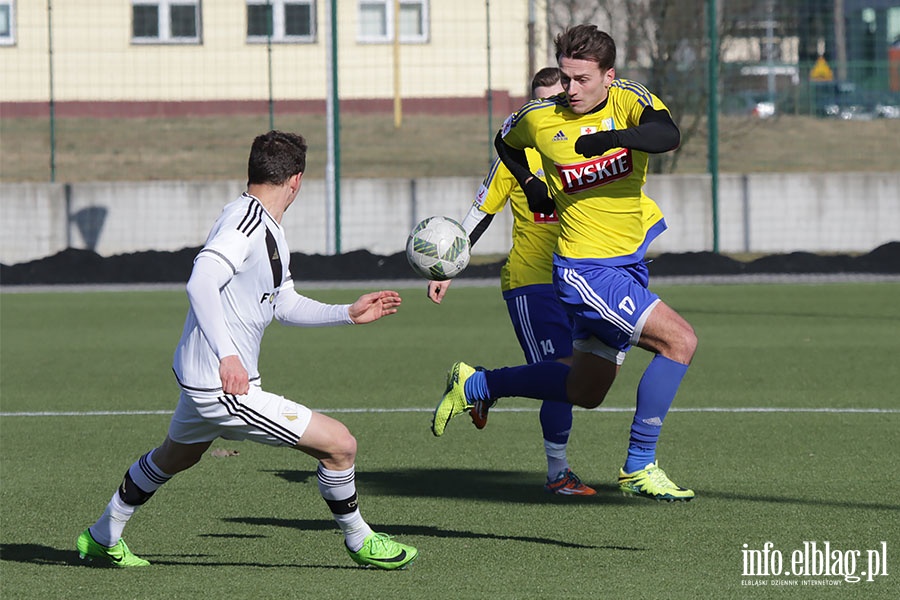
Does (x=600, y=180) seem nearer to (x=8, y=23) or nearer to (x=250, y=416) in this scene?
(x=250, y=416)

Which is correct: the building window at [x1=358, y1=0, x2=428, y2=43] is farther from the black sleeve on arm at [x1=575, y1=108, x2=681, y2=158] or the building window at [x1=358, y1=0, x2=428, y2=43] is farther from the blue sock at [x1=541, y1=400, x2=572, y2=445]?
the black sleeve on arm at [x1=575, y1=108, x2=681, y2=158]

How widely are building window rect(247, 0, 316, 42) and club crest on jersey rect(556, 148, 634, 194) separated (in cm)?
1647

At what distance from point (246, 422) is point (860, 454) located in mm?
4101

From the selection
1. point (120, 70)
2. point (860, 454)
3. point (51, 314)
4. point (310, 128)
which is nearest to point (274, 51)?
point (310, 128)

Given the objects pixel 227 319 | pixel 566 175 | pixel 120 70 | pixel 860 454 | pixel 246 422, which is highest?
pixel 120 70

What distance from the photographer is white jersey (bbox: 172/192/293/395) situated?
5.36 metres

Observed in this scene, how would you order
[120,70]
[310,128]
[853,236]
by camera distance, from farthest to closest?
[120,70] < [310,128] < [853,236]

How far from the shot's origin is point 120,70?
24453 millimetres

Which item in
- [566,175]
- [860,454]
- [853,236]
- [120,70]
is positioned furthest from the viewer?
[120,70]

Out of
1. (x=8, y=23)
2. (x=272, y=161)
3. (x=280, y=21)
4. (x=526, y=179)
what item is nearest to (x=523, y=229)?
(x=526, y=179)

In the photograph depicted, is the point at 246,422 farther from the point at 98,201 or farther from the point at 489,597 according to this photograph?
the point at 98,201

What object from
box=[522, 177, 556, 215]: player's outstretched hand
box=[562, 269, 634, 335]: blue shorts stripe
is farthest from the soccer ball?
box=[562, 269, 634, 335]: blue shorts stripe

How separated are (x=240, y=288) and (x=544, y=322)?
2283mm

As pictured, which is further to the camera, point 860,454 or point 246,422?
point 860,454
